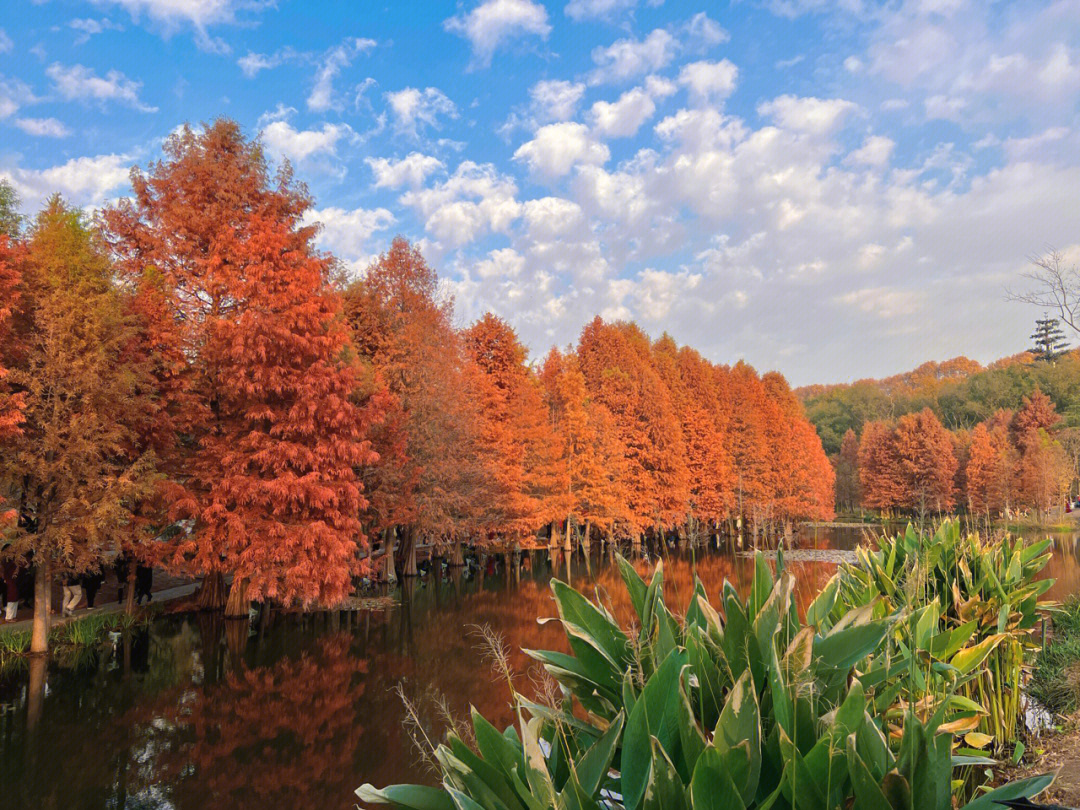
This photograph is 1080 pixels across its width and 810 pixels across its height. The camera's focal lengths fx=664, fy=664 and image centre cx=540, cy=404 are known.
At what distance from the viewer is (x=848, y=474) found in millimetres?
67062

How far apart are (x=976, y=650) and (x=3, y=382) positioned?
50.4 feet

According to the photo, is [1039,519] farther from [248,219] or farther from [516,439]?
[248,219]

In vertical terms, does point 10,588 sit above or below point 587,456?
below

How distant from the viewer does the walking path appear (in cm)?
1395

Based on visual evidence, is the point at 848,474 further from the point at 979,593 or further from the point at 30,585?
the point at 30,585

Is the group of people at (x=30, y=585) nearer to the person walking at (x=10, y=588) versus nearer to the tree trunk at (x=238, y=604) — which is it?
the person walking at (x=10, y=588)

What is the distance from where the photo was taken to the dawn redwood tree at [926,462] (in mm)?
49938

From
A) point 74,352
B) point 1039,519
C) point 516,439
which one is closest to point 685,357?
point 516,439

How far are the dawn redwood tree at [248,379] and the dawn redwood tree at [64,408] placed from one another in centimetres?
194

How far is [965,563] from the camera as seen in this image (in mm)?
6746

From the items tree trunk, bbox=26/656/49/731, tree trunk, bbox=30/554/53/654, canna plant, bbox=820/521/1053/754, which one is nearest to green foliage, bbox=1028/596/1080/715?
canna plant, bbox=820/521/1053/754

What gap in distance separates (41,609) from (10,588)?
9.62 ft

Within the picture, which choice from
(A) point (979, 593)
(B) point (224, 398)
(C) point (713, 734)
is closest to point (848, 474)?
(B) point (224, 398)

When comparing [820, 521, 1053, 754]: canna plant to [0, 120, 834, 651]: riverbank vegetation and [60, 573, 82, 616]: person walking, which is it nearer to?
[0, 120, 834, 651]: riverbank vegetation
